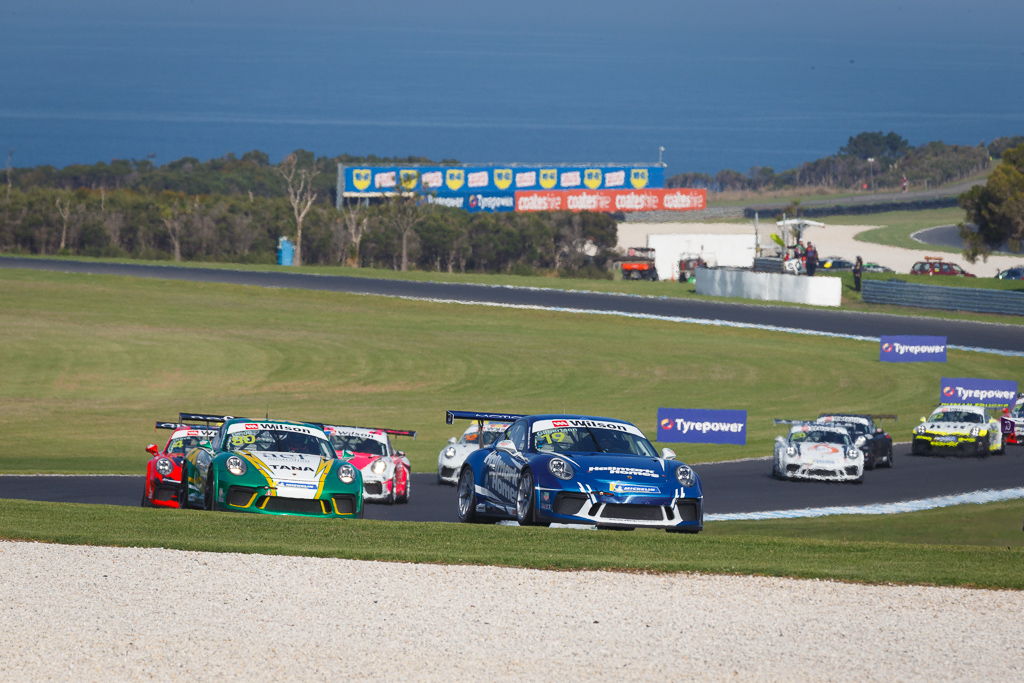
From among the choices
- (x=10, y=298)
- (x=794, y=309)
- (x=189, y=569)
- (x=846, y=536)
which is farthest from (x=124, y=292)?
(x=189, y=569)

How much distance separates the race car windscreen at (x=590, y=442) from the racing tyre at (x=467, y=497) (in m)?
1.28

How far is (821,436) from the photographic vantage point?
2694 cm

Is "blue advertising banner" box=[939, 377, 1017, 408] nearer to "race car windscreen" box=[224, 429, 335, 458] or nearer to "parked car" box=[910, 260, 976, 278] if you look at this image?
"race car windscreen" box=[224, 429, 335, 458]

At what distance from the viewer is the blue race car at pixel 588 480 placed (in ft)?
48.0

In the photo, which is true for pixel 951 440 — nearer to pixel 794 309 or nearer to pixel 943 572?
pixel 943 572

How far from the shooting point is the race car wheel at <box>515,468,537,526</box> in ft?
48.9

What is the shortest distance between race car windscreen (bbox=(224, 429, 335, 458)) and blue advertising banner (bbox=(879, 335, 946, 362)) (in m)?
29.8

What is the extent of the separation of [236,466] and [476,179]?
9453cm

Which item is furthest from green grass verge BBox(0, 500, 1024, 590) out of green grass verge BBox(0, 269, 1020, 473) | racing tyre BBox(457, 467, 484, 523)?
green grass verge BBox(0, 269, 1020, 473)

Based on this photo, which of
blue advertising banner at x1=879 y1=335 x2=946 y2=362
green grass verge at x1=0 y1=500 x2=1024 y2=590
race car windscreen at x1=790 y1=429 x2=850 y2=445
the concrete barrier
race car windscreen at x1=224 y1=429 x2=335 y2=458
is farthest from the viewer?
the concrete barrier

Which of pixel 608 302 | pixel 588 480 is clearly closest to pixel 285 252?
pixel 608 302

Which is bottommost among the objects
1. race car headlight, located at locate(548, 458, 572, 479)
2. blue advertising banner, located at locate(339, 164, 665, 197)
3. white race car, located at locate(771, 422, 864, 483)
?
white race car, located at locate(771, 422, 864, 483)

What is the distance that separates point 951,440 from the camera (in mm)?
30031

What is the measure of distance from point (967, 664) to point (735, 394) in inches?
1253
